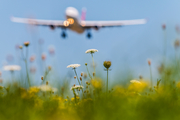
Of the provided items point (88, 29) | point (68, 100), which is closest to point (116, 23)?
point (88, 29)

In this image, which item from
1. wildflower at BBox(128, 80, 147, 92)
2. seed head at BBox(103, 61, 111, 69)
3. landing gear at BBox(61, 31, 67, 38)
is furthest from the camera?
landing gear at BBox(61, 31, 67, 38)

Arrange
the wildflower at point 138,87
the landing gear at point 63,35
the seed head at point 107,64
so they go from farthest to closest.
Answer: the landing gear at point 63,35 < the seed head at point 107,64 < the wildflower at point 138,87

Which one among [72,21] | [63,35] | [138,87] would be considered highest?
[72,21]

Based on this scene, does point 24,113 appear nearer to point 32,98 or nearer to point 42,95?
point 32,98

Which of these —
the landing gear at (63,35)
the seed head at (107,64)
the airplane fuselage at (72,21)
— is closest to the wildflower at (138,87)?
the seed head at (107,64)

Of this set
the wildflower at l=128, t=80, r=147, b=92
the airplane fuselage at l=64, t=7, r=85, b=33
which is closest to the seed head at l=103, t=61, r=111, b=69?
the wildflower at l=128, t=80, r=147, b=92

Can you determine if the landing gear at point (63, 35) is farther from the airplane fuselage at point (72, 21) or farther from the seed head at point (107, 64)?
the seed head at point (107, 64)

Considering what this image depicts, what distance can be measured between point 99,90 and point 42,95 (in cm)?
78

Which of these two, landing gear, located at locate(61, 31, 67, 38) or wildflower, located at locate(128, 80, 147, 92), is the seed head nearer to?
wildflower, located at locate(128, 80, 147, 92)

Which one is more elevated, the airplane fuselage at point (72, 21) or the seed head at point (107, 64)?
the airplane fuselage at point (72, 21)

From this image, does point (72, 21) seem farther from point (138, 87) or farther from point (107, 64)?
point (138, 87)

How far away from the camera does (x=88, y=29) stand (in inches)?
1011

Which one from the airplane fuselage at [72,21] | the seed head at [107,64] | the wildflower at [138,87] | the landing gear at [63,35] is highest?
the airplane fuselage at [72,21]

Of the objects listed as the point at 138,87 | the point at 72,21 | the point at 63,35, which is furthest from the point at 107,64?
the point at 72,21
